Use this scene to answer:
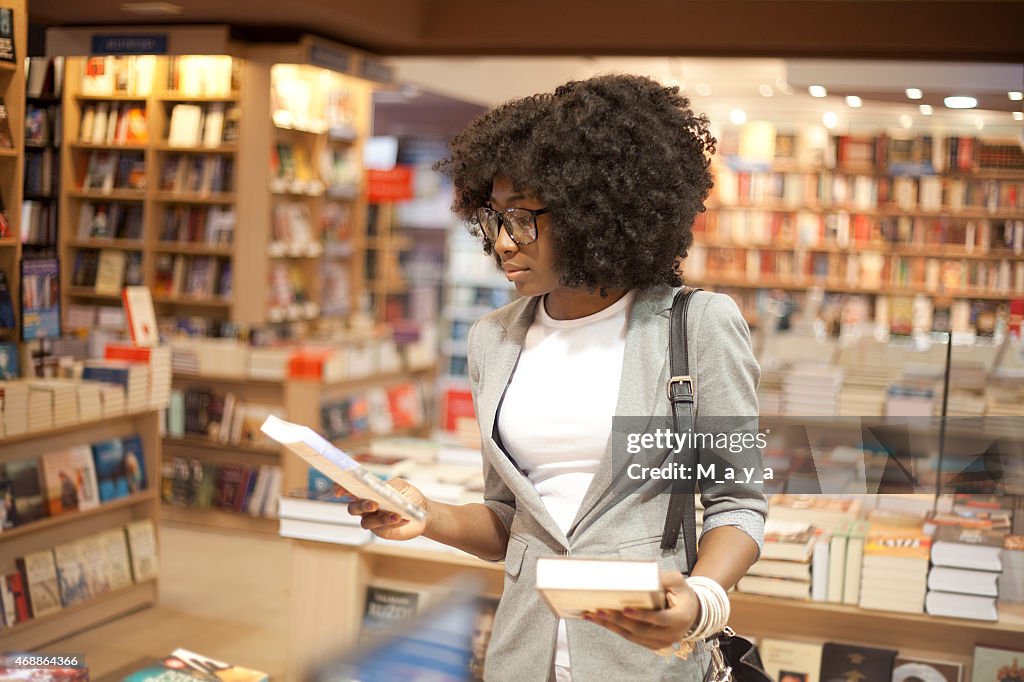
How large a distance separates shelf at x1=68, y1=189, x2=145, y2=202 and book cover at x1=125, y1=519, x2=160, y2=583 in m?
2.44

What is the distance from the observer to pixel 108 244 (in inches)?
267

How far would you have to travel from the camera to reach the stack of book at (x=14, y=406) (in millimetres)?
4016

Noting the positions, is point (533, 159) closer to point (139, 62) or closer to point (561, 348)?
point (561, 348)

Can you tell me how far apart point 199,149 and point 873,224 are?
6214mm

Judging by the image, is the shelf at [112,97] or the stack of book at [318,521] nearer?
the stack of book at [318,521]

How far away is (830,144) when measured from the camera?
9.58 meters

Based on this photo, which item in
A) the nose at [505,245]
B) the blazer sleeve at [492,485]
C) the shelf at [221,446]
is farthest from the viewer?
the shelf at [221,446]

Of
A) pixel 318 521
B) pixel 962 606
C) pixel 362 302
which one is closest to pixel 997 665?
pixel 962 606

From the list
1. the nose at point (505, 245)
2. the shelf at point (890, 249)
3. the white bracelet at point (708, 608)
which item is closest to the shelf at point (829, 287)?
the shelf at point (890, 249)

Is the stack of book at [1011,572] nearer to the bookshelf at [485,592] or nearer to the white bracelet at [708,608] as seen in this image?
the bookshelf at [485,592]

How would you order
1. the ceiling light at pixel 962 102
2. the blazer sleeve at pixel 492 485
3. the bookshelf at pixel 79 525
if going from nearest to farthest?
the blazer sleeve at pixel 492 485
the bookshelf at pixel 79 525
the ceiling light at pixel 962 102

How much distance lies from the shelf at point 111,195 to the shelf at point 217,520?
76.7 inches

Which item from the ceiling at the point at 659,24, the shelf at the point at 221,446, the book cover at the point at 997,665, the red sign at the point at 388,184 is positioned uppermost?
the ceiling at the point at 659,24

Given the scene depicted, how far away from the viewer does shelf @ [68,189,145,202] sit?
6.47 meters
